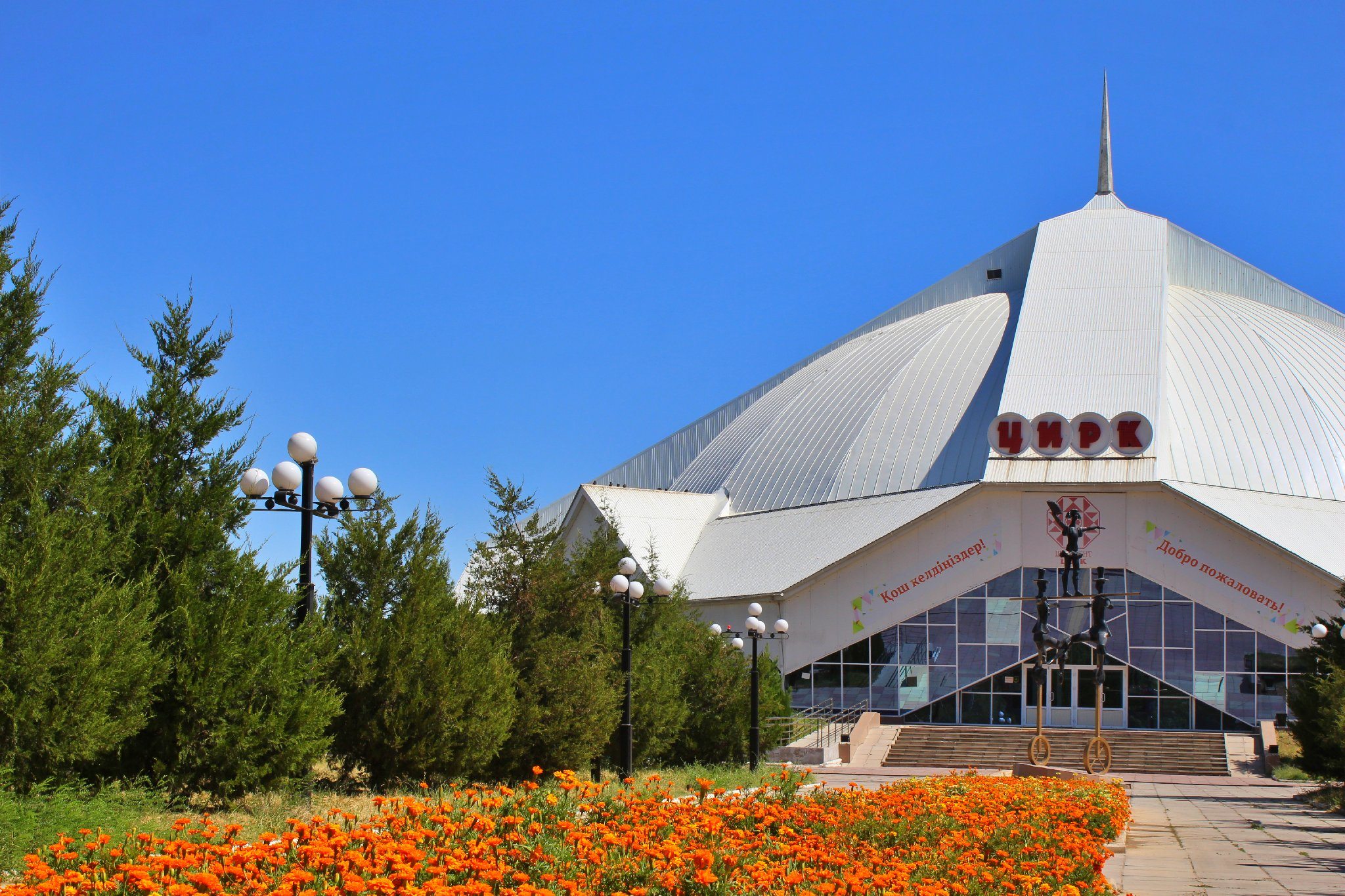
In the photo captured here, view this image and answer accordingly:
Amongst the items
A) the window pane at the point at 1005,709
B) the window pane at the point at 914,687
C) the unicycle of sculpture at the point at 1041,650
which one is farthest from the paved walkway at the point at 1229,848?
the window pane at the point at 914,687

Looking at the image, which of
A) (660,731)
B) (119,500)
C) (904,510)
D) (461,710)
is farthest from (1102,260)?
(119,500)

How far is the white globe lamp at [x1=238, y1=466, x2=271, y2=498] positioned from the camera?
14.8 meters

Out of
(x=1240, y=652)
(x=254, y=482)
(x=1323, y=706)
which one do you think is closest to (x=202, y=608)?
(x=254, y=482)

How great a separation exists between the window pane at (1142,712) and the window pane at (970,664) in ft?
14.0

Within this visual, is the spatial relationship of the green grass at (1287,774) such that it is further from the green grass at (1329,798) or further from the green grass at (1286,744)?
the green grass at (1329,798)

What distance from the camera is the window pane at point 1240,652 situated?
120 ft

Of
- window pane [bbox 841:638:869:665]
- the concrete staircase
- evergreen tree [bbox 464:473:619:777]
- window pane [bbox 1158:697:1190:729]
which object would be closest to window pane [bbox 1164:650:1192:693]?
window pane [bbox 1158:697:1190:729]

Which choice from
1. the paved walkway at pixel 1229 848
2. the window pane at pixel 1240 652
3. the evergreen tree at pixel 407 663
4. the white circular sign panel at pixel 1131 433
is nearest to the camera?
the paved walkway at pixel 1229 848

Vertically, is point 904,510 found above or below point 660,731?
above

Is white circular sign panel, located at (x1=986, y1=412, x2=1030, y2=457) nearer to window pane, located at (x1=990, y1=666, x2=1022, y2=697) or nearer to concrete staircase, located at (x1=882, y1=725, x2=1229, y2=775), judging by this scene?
window pane, located at (x1=990, y1=666, x2=1022, y2=697)

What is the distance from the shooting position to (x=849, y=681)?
40000 millimetres

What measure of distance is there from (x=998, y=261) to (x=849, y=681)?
79.4 ft

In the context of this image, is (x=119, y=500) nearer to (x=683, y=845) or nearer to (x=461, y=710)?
(x=461, y=710)

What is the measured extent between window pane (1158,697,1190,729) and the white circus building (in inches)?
2.9
